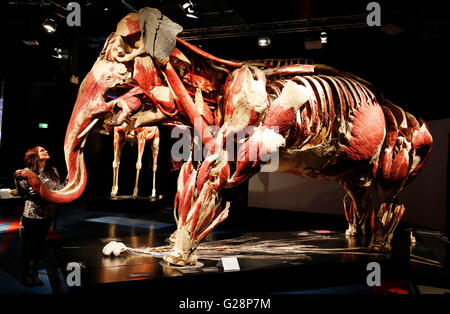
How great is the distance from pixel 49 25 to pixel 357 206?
5.04 metres

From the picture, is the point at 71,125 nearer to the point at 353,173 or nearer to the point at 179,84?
the point at 179,84

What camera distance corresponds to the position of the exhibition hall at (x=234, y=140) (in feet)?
8.34

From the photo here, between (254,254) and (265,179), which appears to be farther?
(265,179)

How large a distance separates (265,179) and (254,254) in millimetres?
3952

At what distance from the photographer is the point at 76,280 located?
2262 mm

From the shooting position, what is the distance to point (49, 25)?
4820 mm

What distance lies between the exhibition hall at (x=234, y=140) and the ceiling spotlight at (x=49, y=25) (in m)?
0.03

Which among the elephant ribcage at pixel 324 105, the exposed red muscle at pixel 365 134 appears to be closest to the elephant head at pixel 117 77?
the elephant ribcage at pixel 324 105

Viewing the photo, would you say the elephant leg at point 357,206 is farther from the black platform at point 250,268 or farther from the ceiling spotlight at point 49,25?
the ceiling spotlight at point 49,25

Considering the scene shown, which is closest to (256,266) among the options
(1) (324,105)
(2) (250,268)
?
(2) (250,268)

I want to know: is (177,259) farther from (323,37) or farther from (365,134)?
(323,37)

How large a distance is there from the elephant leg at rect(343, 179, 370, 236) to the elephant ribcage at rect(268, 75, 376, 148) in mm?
1182

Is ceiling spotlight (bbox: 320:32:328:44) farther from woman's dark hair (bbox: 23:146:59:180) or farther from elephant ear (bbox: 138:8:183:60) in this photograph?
woman's dark hair (bbox: 23:146:59:180)
